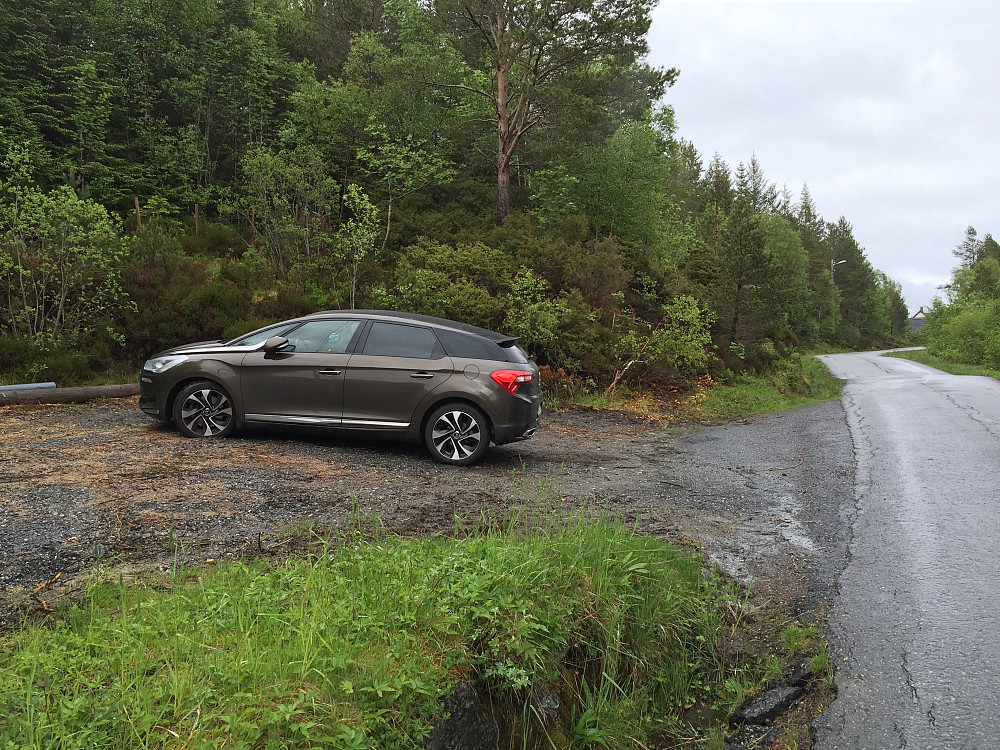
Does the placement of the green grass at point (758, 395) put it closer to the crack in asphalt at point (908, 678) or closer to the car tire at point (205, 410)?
the car tire at point (205, 410)

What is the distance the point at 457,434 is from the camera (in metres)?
7.75

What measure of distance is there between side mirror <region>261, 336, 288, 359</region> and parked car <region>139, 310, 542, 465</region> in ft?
0.05

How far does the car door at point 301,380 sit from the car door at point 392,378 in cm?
18

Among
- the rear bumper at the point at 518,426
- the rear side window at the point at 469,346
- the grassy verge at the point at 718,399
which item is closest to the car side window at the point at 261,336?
the rear side window at the point at 469,346

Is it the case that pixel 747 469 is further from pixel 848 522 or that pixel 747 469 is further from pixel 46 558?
pixel 46 558

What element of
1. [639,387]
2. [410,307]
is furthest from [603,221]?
[410,307]

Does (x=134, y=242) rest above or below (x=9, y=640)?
above

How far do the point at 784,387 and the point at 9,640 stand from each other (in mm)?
21389

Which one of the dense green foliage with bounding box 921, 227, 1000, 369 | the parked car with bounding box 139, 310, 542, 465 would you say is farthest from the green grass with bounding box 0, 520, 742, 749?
the dense green foliage with bounding box 921, 227, 1000, 369

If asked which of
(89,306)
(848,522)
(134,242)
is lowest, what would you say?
(848,522)

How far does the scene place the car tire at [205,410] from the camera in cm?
817

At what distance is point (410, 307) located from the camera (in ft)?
47.8

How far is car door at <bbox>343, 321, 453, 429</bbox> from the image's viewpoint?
7750 millimetres

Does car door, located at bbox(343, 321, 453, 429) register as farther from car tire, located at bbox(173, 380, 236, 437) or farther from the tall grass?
the tall grass
